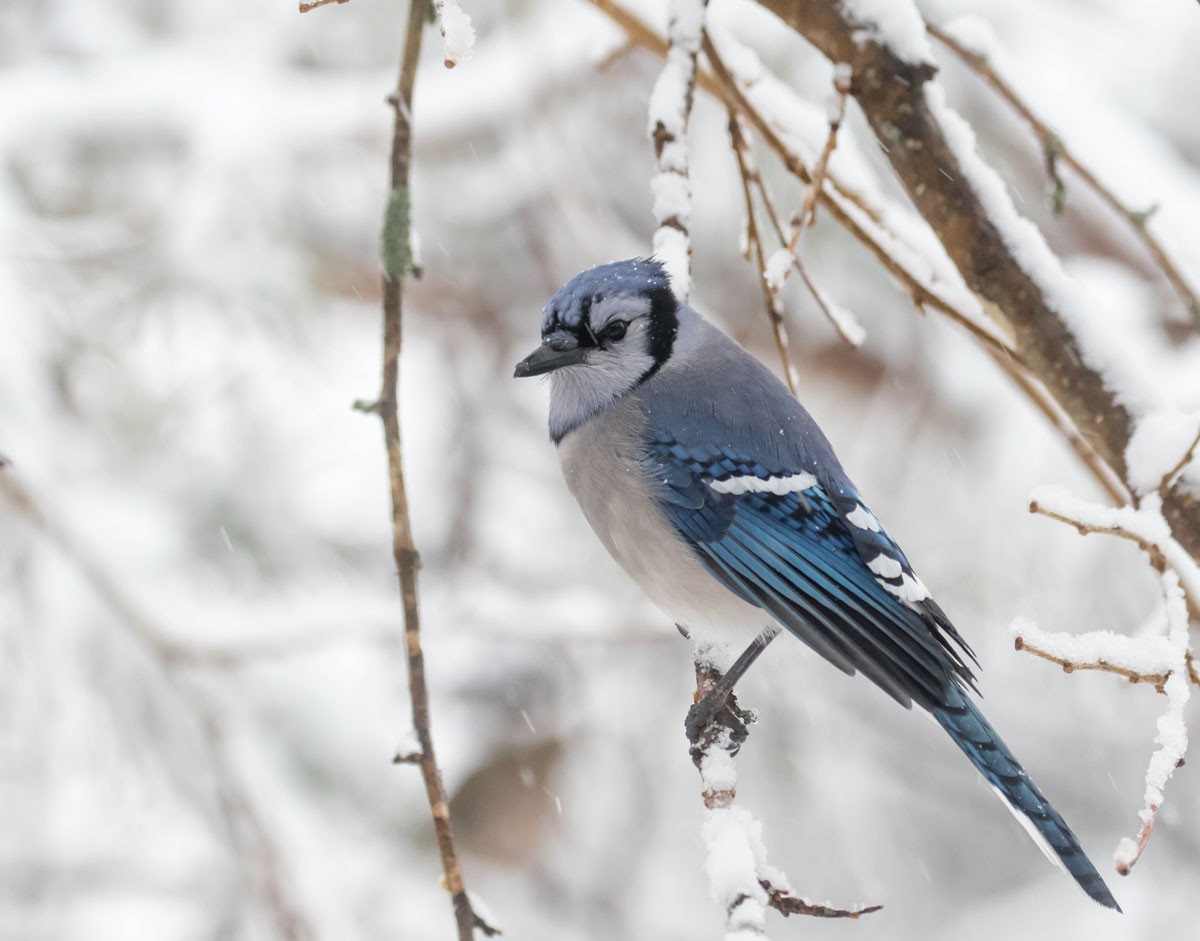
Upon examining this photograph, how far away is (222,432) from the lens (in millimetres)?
3828

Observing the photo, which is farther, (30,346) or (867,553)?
(30,346)

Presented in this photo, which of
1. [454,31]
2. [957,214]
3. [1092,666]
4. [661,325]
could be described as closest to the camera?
[454,31]

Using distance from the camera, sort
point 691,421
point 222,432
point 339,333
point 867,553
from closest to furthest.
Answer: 1. point 867,553
2. point 691,421
3. point 222,432
4. point 339,333

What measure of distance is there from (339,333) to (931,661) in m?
2.96

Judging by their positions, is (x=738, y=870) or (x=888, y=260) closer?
(x=738, y=870)

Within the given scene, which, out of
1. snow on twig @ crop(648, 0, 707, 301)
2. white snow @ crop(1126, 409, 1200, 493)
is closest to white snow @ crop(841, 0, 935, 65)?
snow on twig @ crop(648, 0, 707, 301)

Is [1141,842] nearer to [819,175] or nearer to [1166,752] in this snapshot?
[1166,752]

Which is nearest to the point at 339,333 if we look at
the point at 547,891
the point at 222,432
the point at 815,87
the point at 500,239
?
the point at 222,432

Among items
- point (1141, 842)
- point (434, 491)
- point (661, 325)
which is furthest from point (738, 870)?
point (434, 491)

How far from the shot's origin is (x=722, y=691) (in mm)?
1743

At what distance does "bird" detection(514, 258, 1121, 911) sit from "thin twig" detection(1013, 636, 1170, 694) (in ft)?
1.32

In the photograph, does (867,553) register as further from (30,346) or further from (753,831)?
(30,346)

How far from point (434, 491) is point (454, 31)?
4.00 meters

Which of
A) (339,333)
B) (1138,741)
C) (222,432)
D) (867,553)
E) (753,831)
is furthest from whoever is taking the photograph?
(1138,741)
